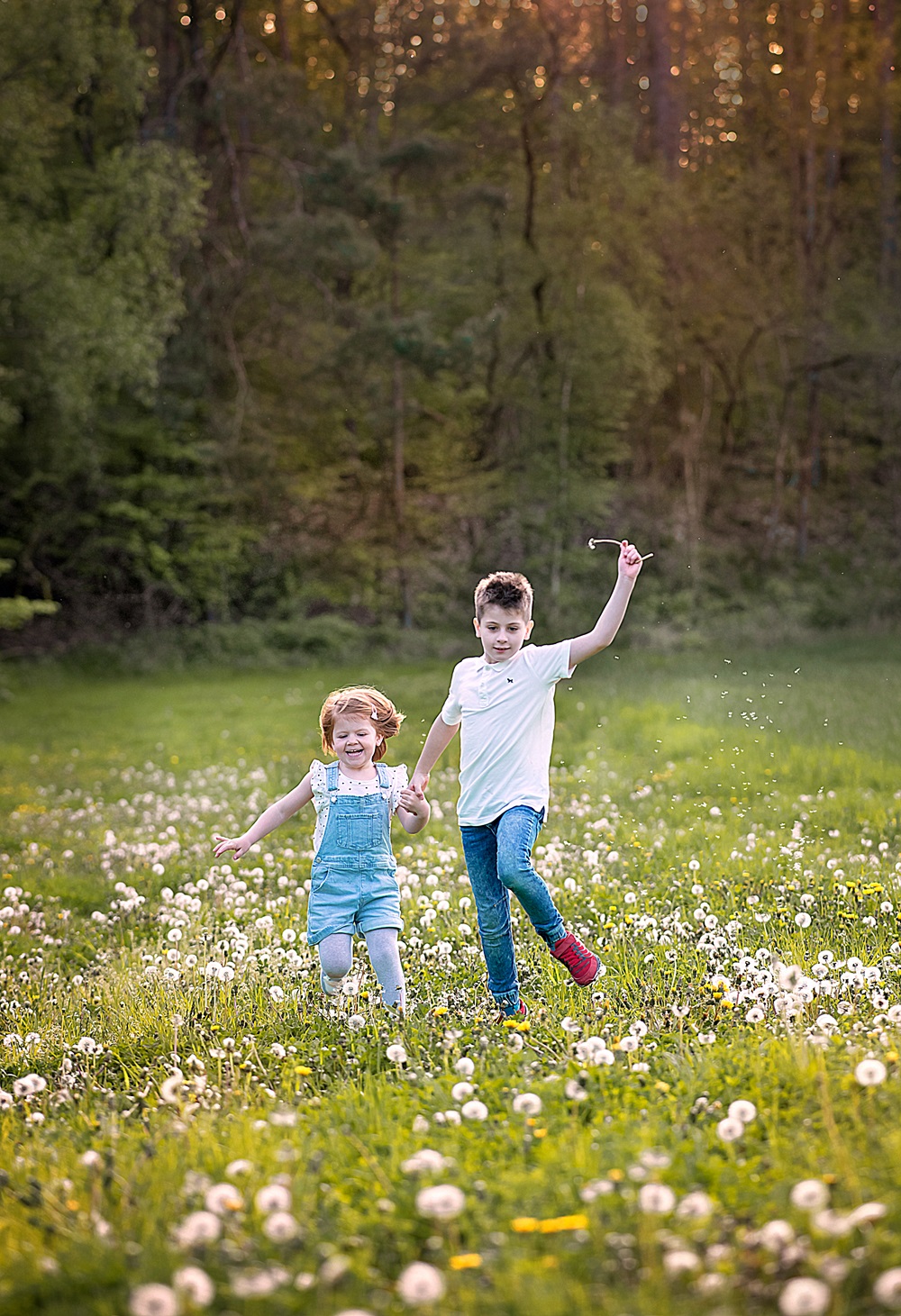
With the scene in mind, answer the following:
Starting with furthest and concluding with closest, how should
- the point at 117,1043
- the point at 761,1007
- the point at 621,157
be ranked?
1. the point at 621,157
2. the point at 117,1043
3. the point at 761,1007

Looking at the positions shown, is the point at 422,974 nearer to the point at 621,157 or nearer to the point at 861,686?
the point at 861,686

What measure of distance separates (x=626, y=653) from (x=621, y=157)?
1611cm

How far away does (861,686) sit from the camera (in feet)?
68.4

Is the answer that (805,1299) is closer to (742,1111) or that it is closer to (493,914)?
(742,1111)

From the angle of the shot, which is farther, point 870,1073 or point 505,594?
point 505,594

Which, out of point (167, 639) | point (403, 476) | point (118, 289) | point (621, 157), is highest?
point (621, 157)

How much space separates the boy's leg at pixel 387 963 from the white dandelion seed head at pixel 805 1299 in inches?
131

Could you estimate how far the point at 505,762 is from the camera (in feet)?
20.3

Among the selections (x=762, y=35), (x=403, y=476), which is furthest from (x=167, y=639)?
(x=762, y=35)

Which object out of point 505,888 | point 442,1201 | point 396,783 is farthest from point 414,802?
point 442,1201

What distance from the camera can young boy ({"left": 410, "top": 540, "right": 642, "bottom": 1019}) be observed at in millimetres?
6051

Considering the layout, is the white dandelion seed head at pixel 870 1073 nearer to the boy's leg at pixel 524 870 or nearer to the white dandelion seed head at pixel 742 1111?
the white dandelion seed head at pixel 742 1111

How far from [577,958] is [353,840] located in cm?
123

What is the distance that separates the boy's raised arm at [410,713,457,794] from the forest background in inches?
924
